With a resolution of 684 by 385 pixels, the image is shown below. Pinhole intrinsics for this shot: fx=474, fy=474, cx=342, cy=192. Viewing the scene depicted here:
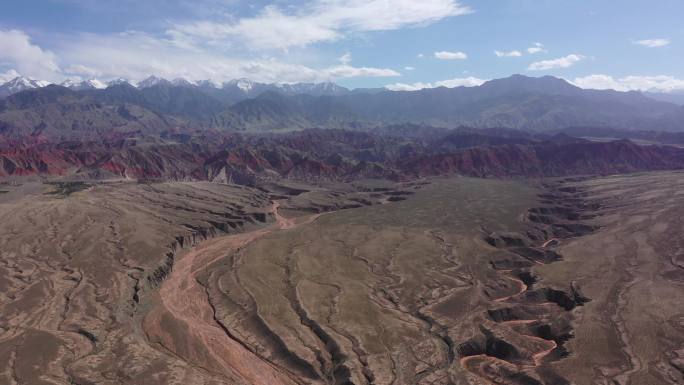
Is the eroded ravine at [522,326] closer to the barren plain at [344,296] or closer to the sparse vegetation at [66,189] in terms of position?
the barren plain at [344,296]

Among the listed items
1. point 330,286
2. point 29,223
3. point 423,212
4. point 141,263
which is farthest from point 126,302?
point 423,212

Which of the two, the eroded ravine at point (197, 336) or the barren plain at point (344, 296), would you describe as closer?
the barren plain at point (344, 296)

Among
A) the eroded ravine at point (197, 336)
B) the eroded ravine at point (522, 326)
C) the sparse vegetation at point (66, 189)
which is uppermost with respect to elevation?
the sparse vegetation at point (66, 189)

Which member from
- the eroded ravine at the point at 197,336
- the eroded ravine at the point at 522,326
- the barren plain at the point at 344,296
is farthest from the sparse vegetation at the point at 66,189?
the eroded ravine at the point at 522,326

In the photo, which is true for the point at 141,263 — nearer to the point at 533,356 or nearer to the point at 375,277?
the point at 375,277

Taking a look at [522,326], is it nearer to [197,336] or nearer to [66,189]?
[197,336]

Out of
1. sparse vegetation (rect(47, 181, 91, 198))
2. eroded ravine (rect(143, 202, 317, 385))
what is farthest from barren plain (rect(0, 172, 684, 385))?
sparse vegetation (rect(47, 181, 91, 198))

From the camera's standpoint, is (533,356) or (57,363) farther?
(533,356)

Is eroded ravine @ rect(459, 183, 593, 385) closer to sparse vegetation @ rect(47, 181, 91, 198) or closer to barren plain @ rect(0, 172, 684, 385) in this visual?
barren plain @ rect(0, 172, 684, 385)
